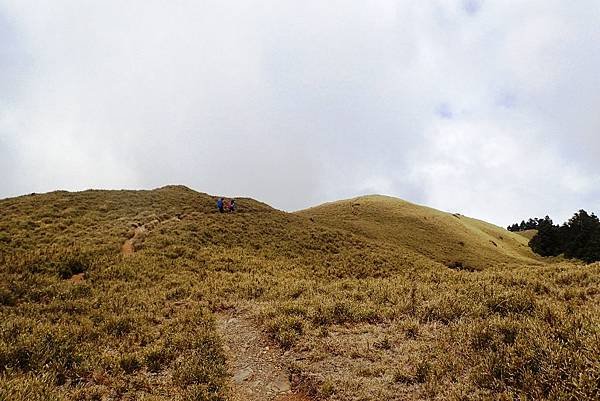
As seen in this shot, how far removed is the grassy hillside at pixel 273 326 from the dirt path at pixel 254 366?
0.28 m

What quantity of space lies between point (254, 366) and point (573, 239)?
82500 mm

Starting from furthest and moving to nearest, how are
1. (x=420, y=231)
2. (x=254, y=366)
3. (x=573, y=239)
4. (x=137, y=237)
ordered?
(x=573, y=239) → (x=420, y=231) → (x=137, y=237) → (x=254, y=366)

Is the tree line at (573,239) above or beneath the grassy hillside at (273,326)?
above

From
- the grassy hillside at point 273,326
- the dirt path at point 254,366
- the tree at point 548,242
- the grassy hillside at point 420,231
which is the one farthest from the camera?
the tree at point 548,242

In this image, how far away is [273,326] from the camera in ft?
36.6

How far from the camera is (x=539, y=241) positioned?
7750 cm

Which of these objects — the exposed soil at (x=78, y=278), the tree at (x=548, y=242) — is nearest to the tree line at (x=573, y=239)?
the tree at (x=548, y=242)

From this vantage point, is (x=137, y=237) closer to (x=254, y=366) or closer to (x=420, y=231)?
(x=254, y=366)

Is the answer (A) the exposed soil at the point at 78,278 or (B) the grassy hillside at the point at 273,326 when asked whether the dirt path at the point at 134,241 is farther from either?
(A) the exposed soil at the point at 78,278

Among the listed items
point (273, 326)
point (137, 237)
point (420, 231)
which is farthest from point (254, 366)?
point (420, 231)

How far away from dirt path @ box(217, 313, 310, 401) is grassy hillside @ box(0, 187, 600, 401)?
28cm

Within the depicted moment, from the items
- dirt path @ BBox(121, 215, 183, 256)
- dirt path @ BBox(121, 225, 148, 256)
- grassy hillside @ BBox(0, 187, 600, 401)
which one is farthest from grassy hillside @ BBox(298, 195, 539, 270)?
grassy hillside @ BBox(0, 187, 600, 401)

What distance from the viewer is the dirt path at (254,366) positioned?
7.96 metres

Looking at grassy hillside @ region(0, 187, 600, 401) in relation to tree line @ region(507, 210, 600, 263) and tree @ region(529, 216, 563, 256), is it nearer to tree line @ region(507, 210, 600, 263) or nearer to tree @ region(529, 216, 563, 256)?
tree line @ region(507, 210, 600, 263)
